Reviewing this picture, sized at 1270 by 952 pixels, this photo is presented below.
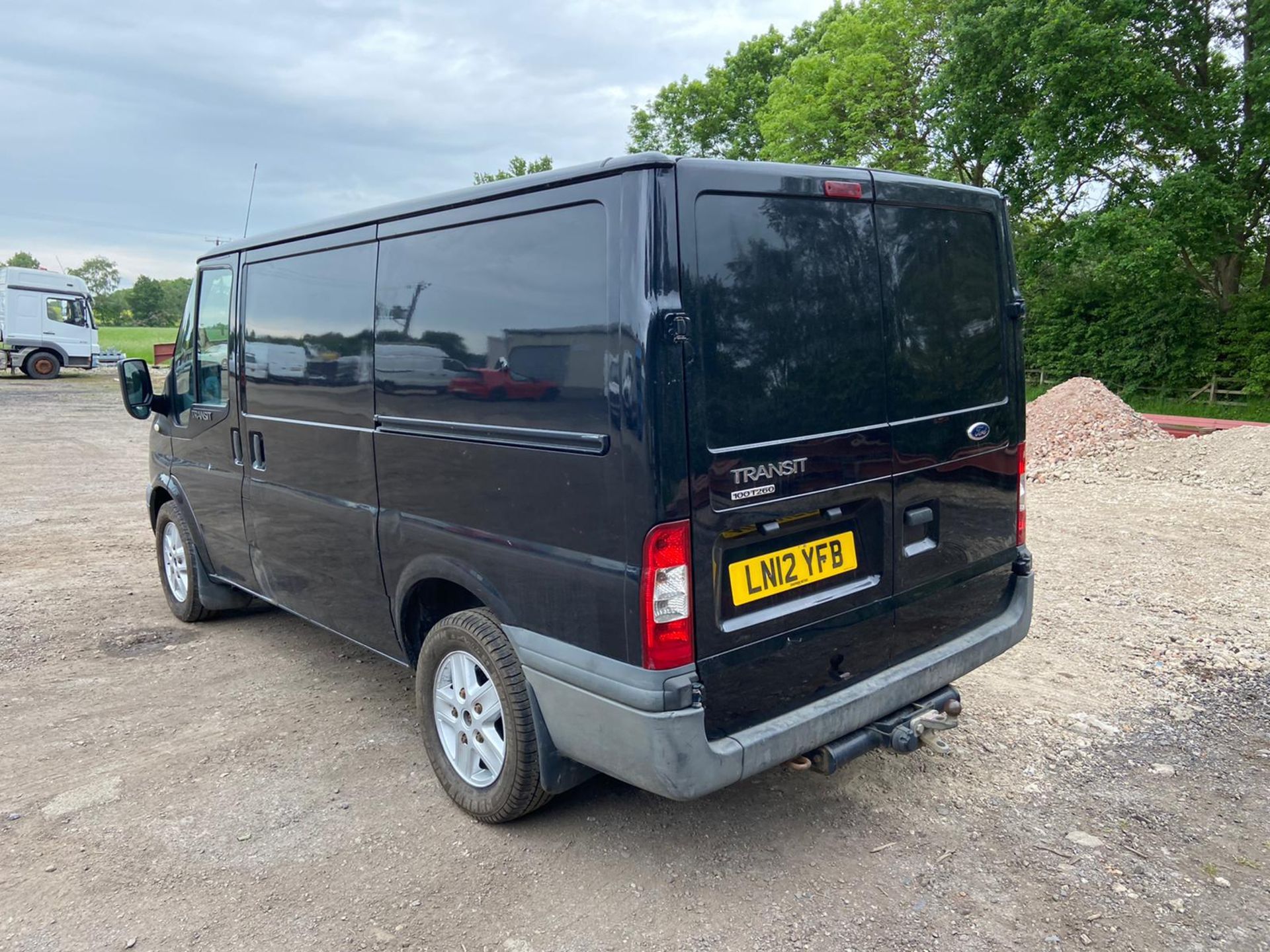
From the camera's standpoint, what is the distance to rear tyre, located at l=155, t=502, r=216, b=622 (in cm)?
532

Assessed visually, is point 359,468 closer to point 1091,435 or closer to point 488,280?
point 488,280

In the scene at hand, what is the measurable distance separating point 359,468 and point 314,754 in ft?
4.14

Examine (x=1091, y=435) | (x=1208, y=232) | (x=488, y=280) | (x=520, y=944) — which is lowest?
(x=520, y=944)

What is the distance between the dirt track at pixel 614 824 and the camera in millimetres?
2744

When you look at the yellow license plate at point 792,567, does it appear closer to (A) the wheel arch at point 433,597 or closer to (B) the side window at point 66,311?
(A) the wheel arch at point 433,597

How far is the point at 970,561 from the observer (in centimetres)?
351

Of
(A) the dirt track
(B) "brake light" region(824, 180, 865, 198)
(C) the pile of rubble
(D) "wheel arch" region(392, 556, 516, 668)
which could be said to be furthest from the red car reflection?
(C) the pile of rubble

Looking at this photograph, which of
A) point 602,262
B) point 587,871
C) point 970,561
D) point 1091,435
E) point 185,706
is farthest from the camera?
point 1091,435

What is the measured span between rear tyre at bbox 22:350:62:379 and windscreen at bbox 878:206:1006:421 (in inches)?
1317

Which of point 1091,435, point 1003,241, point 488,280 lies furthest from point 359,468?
point 1091,435

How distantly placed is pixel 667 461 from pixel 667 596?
1.29 feet

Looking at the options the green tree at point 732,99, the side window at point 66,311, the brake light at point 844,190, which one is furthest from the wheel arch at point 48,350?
the brake light at point 844,190

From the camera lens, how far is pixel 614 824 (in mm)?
3307

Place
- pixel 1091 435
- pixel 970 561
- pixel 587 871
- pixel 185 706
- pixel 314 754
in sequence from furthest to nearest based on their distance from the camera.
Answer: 1. pixel 1091 435
2. pixel 185 706
3. pixel 314 754
4. pixel 970 561
5. pixel 587 871
